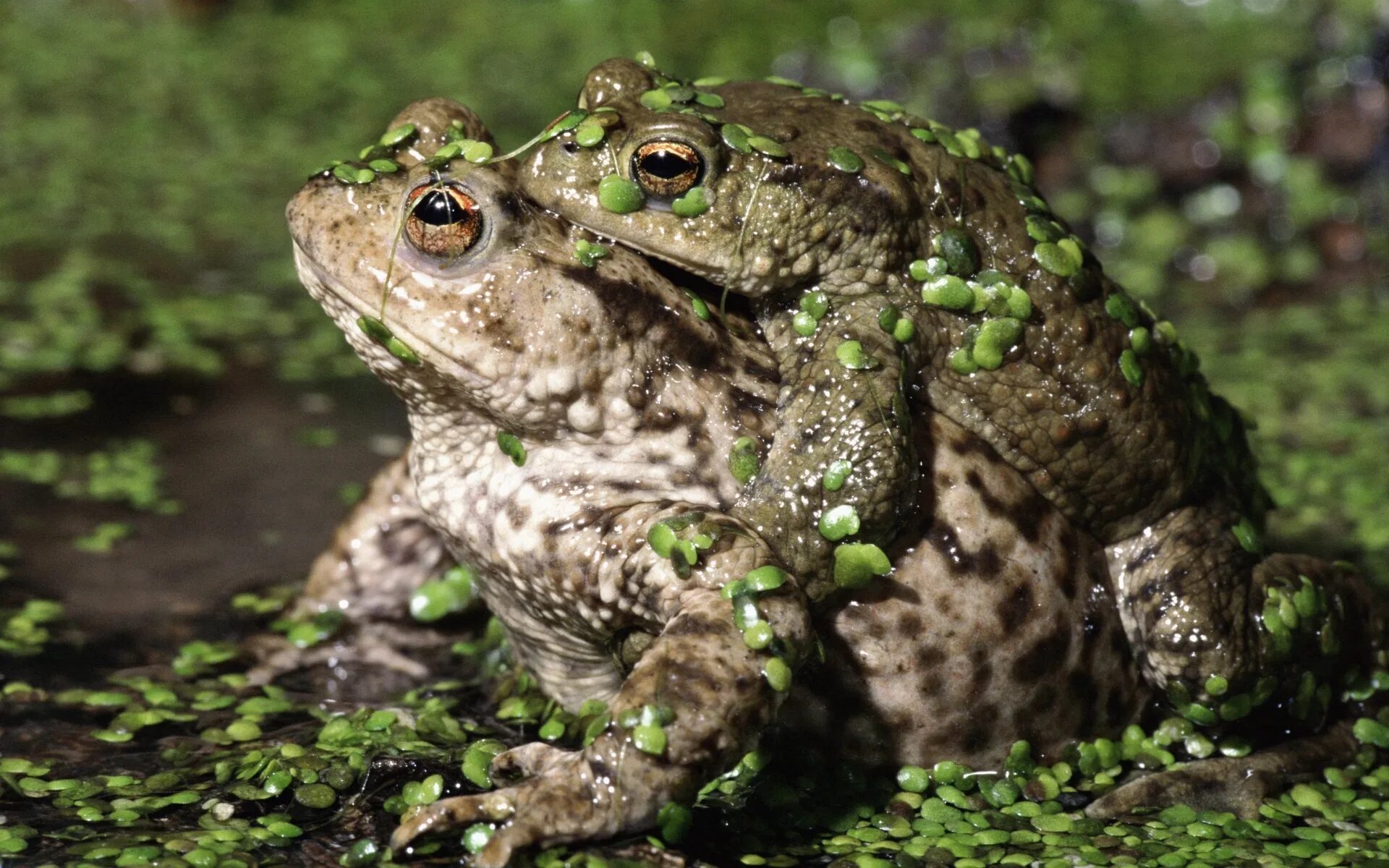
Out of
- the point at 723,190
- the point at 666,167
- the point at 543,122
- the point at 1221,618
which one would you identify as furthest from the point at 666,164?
the point at 543,122

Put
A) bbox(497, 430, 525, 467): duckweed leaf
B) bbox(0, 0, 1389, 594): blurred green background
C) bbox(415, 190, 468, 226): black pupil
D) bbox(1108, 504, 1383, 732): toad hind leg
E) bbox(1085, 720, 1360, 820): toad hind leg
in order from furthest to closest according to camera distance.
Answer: bbox(0, 0, 1389, 594): blurred green background
bbox(1085, 720, 1360, 820): toad hind leg
bbox(1108, 504, 1383, 732): toad hind leg
bbox(497, 430, 525, 467): duckweed leaf
bbox(415, 190, 468, 226): black pupil

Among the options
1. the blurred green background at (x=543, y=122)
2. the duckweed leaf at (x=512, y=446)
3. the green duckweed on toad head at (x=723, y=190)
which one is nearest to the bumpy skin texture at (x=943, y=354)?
the green duckweed on toad head at (x=723, y=190)

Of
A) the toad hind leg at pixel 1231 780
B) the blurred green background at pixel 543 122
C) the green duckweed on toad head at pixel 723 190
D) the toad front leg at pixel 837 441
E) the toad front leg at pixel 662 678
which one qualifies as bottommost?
the toad hind leg at pixel 1231 780

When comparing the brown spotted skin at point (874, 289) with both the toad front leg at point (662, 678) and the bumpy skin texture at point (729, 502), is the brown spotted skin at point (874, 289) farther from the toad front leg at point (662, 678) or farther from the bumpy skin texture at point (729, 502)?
the toad front leg at point (662, 678)

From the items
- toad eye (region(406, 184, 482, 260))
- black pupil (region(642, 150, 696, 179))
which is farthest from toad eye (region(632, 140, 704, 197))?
toad eye (region(406, 184, 482, 260))

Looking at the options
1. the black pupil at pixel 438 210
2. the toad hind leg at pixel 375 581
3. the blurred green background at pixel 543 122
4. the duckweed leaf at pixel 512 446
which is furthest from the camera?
the blurred green background at pixel 543 122

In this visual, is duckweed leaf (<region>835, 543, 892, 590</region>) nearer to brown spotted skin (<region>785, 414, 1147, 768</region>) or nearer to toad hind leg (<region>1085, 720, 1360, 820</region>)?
brown spotted skin (<region>785, 414, 1147, 768</region>)
